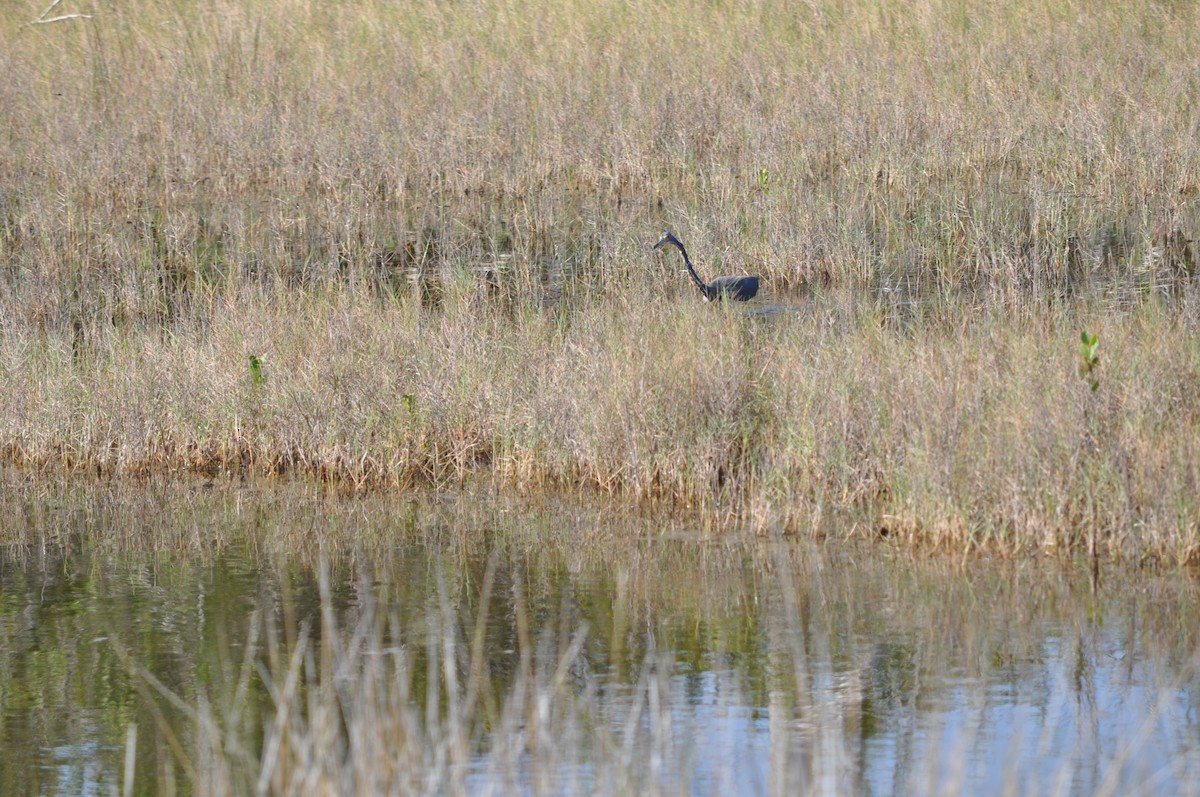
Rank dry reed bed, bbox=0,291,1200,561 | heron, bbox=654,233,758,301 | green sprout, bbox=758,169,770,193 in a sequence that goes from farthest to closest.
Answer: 1. green sprout, bbox=758,169,770,193
2. heron, bbox=654,233,758,301
3. dry reed bed, bbox=0,291,1200,561

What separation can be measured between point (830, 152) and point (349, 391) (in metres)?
5.62

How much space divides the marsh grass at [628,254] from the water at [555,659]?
0.36 meters

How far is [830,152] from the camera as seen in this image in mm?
11102

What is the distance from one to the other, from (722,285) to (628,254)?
1.18m

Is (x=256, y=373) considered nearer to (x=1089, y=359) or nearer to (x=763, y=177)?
(x=1089, y=359)

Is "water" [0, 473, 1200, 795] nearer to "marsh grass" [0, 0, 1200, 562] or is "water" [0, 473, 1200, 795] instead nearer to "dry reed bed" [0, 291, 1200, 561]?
"dry reed bed" [0, 291, 1200, 561]

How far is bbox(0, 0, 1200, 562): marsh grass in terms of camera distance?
18.2 ft

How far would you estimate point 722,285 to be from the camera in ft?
27.0

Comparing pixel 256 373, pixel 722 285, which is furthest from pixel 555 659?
pixel 722 285

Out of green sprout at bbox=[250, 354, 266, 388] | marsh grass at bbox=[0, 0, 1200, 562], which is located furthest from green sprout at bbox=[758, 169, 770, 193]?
green sprout at bbox=[250, 354, 266, 388]

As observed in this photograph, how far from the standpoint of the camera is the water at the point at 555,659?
3.25 metres

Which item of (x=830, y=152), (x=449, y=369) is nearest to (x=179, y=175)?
(x=830, y=152)

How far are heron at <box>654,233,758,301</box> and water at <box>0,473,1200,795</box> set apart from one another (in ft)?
8.00

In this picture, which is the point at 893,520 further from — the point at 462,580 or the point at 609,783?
the point at 609,783
